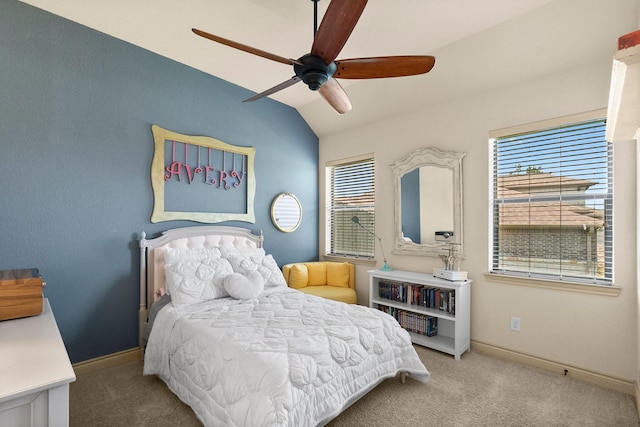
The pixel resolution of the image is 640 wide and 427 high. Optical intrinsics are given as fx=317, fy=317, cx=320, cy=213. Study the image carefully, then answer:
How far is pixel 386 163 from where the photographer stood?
3855 millimetres

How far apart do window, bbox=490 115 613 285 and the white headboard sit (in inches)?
110

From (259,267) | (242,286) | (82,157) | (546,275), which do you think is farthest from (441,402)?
(82,157)

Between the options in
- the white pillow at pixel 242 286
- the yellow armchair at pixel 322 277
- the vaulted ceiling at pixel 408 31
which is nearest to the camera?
the vaulted ceiling at pixel 408 31

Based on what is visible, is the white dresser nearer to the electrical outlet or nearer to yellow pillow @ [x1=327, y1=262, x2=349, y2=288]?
yellow pillow @ [x1=327, y1=262, x2=349, y2=288]

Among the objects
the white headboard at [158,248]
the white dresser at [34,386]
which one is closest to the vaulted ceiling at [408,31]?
the white headboard at [158,248]

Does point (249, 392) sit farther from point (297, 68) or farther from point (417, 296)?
point (417, 296)

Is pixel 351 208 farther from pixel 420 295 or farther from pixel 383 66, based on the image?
pixel 383 66

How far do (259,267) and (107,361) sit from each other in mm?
1468

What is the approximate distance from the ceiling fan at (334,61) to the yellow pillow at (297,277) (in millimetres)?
2305

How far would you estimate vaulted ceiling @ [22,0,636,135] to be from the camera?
7.50 ft

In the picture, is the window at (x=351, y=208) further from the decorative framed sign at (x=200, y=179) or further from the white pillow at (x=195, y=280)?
the white pillow at (x=195, y=280)

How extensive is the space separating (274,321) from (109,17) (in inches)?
105

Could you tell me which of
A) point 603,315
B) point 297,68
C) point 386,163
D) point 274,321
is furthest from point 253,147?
point 603,315

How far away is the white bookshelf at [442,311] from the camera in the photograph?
2908mm
